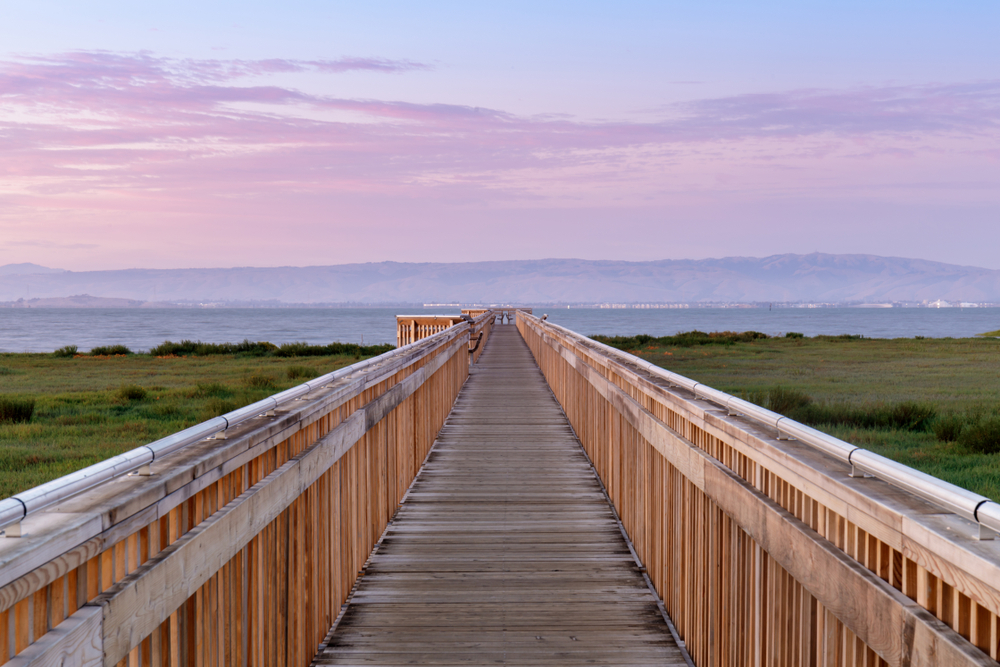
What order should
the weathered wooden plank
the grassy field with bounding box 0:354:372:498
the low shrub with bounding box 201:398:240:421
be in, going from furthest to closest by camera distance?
the low shrub with bounding box 201:398:240:421
the grassy field with bounding box 0:354:372:498
the weathered wooden plank

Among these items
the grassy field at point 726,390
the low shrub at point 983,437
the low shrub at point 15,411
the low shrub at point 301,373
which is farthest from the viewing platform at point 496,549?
the low shrub at point 301,373

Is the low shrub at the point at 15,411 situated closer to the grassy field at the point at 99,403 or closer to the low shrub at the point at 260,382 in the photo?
the grassy field at the point at 99,403

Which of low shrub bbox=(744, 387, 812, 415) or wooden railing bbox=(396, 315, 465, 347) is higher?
wooden railing bbox=(396, 315, 465, 347)

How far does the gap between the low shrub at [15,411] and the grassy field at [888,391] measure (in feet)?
47.1

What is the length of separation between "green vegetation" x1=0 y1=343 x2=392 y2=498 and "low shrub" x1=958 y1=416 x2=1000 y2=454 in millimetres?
11956

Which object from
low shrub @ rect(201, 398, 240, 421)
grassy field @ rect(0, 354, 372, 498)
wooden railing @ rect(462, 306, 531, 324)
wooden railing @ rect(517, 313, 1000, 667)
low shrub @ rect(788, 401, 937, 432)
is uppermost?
wooden railing @ rect(462, 306, 531, 324)

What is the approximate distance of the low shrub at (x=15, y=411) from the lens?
13.4 metres

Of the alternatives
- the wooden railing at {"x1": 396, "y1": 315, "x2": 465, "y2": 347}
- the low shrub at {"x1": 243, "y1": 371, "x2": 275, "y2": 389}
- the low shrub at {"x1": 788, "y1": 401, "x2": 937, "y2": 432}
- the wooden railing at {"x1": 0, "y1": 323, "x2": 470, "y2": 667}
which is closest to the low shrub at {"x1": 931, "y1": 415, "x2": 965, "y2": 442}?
the low shrub at {"x1": 788, "y1": 401, "x2": 937, "y2": 432}

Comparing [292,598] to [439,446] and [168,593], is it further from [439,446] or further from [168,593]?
[439,446]

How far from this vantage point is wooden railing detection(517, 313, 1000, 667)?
1596 millimetres

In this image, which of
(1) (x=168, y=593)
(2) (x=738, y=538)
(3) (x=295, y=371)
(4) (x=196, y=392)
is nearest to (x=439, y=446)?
(2) (x=738, y=538)

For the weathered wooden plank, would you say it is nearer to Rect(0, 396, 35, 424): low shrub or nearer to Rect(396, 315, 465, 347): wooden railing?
Rect(0, 396, 35, 424): low shrub

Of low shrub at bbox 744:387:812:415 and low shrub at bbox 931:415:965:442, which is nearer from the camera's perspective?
low shrub at bbox 931:415:965:442

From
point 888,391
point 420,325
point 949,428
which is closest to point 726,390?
point 888,391
